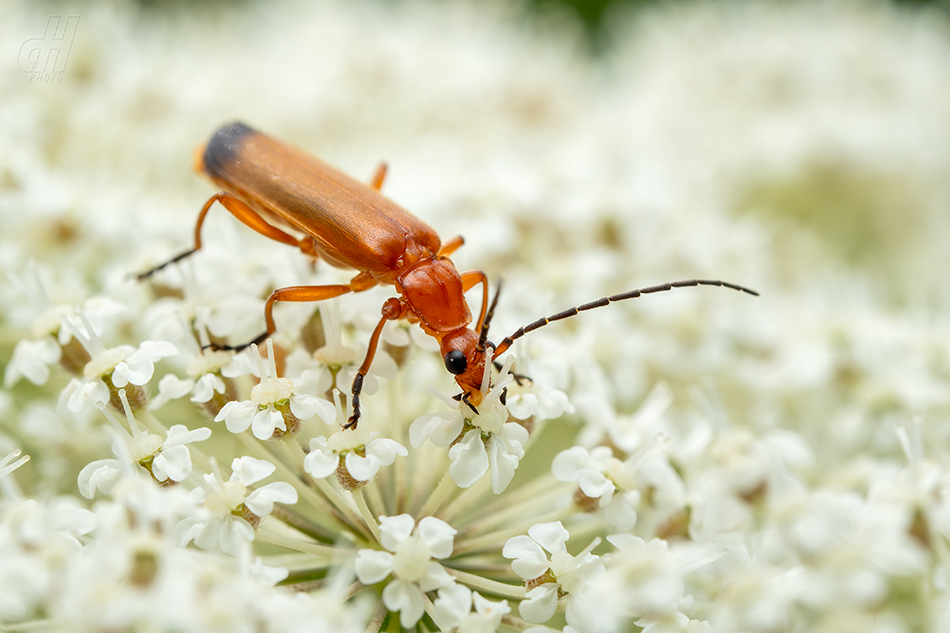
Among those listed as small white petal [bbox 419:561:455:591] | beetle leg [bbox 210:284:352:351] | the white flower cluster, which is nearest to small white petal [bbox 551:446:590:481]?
the white flower cluster

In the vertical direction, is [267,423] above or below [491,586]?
above

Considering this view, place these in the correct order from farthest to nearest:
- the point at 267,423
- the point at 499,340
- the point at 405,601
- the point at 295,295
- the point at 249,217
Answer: the point at 249,217, the point at 499,340, the point at 295,295, the point at 267,423, the point at 405,601

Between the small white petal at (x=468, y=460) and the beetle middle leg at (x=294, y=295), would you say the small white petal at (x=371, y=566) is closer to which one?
the small white petal at (x=468, y=460)

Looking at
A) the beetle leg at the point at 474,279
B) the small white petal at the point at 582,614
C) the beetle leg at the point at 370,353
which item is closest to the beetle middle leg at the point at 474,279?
the beetle leg at the point at 474,279

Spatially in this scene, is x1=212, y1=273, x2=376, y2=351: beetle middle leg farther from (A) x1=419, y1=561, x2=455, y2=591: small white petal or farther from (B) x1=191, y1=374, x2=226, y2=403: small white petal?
(A) x1=419, y1=561, x2=455, y2=591: small white petal

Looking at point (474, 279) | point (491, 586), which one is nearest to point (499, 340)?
point (474, 279)

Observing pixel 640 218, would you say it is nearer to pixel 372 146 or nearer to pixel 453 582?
pixel 372 146

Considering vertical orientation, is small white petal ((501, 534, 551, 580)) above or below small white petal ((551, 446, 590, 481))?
below

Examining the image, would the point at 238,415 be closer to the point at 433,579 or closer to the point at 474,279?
the point at 433,579
